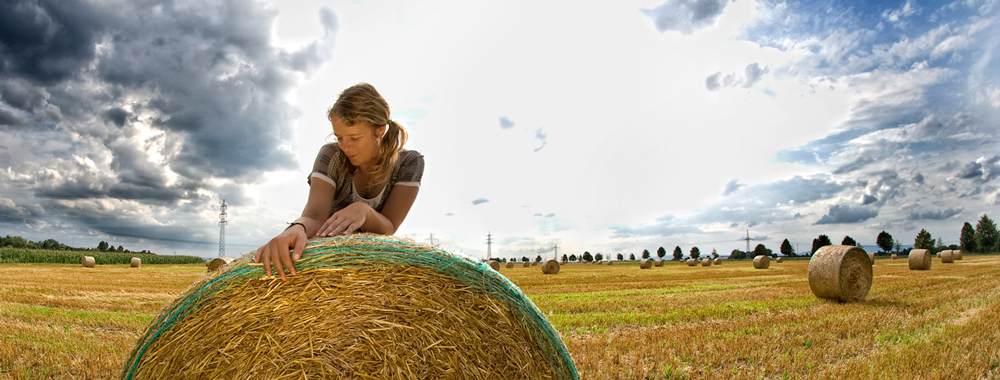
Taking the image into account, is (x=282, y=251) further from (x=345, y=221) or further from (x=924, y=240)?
(x=924, y=240)

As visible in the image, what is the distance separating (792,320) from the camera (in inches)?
309

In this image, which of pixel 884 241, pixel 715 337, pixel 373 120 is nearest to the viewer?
pixel 373 120

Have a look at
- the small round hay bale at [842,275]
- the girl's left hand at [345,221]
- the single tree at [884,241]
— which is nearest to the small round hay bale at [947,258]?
the small round hay bale at [842,275]

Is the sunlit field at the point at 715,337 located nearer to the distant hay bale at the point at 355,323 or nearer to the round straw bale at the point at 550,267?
the distant hay bale at the point at 355,323

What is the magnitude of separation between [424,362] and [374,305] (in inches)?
15.4

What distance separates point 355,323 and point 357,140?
1.19 metres

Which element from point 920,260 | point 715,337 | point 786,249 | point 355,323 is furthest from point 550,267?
point 786,249

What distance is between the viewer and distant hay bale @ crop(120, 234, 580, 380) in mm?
2588

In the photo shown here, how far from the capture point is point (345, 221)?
299 centimetres

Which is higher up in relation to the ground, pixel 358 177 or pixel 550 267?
pixel 358 177

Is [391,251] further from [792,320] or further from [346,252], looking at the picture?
[792,320]

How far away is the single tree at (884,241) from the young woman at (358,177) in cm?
12849

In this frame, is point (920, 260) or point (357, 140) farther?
point (920, 260)

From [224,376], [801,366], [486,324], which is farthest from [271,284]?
[801,366]
